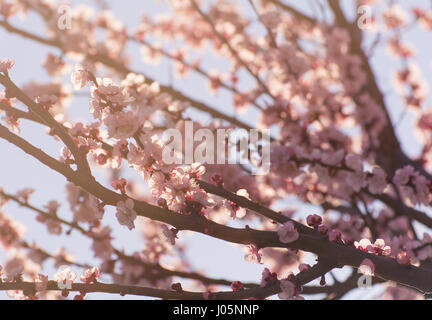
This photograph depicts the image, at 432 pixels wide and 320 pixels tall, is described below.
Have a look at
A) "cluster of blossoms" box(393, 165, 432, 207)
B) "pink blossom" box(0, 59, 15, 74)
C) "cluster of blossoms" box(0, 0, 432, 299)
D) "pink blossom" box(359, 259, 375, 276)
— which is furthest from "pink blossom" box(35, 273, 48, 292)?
"cluster of blossoms" box(393, 165, 432, 207)

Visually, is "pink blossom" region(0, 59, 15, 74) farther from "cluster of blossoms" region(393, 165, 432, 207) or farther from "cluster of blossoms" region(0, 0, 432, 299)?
"cluster of blossoms" region(393, 165, 432, 207)

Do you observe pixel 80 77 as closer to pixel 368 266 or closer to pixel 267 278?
pixel 267 278

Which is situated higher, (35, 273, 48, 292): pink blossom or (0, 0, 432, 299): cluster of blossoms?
(0, 0, 432, 299): cluster of blossoms

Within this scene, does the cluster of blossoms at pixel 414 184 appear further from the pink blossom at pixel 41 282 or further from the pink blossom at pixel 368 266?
the pink blossom at pixel 41 282

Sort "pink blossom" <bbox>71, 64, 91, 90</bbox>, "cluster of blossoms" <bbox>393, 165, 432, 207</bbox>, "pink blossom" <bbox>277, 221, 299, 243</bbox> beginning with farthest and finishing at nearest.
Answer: "cluster of blossoms" <bbox>393, 165, 432, 207</bbox> → "pink blossom" <bbox>71, 64, 91, 90</bbox> → "pink blossom" <bbox>277, 221, 299, 243</bbox>

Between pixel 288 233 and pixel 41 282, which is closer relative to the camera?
pixel 288 233

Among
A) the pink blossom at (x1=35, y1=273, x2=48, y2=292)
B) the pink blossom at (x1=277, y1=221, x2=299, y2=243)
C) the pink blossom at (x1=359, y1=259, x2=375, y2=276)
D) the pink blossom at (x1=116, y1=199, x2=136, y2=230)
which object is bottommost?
the pink blossom at (x1=35, y1=273, x2=48, y2=292)

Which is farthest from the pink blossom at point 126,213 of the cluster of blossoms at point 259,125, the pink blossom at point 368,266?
the pink blossom at point 368,266

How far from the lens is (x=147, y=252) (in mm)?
6152

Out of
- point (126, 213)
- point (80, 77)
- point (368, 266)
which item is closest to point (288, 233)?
point (368, 266)

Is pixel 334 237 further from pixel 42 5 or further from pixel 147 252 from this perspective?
pixel 42 5

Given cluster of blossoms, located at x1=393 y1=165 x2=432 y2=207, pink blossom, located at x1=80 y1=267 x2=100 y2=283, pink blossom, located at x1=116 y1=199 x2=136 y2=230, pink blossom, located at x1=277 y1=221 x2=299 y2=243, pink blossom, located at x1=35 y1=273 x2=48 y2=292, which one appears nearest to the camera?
pink blossom, located at x1=116 y1=199 x2=136 y2=230
